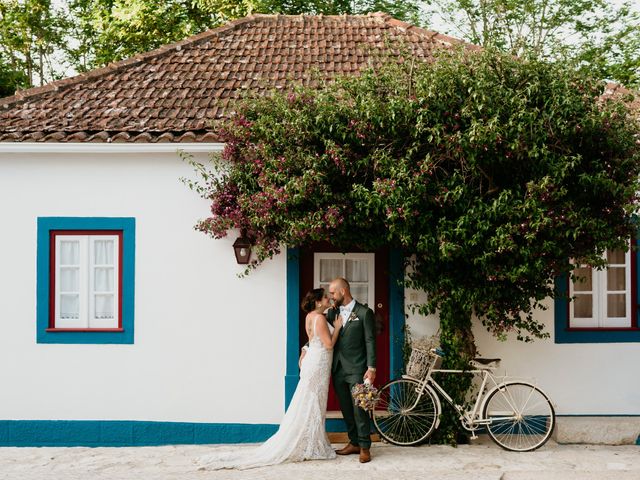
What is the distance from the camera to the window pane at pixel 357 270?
9.69 metres

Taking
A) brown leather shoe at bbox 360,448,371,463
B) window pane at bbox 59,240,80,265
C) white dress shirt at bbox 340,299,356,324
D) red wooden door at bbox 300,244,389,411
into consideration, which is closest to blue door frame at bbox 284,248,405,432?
red wooden door at bbox 300,244,389,411

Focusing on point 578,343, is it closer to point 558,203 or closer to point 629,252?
point 629,252

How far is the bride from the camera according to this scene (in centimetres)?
817

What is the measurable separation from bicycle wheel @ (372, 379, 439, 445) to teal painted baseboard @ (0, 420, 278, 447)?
1.37 m

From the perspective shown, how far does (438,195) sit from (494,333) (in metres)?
1.85

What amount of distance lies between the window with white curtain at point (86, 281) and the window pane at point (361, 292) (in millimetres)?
2854

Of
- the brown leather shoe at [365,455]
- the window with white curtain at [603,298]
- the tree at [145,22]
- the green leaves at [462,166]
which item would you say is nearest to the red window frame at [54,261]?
the green leaves at [462,166]

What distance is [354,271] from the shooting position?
31.8ft

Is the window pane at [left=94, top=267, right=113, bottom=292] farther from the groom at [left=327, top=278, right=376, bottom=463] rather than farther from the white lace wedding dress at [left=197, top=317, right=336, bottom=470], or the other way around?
the groom at [left=327, top=278, right=376, bottom=463]

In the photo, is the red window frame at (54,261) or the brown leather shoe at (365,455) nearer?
the brown leather shoe at (365,455)

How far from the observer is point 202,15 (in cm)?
2033

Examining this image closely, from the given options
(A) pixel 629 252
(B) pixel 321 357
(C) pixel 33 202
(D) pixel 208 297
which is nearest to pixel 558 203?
(A) pixel 629 252

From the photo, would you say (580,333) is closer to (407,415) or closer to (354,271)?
(407,415)

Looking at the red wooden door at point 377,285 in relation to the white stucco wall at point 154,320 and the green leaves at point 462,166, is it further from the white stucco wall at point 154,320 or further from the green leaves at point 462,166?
the green leaves at point 462,166
